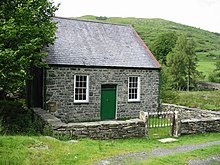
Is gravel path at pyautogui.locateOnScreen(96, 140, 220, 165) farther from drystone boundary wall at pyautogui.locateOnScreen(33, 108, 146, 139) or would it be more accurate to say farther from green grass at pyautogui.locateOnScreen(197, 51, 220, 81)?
green grass at pyautogui.locateOnScreen(197, 51, 220, 81)

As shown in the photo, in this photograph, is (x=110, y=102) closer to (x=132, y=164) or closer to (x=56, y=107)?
(x=56, y=107)

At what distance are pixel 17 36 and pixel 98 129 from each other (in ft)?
17.0

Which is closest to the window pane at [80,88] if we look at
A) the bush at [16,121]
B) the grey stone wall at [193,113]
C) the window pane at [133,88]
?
the bush at [16,121]

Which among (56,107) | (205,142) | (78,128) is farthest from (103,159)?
(56,107)

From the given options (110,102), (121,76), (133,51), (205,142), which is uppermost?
(133,51)

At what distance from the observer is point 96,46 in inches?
778

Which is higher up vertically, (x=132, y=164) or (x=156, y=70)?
(x=156, y=70)

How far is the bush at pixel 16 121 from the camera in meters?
12.3

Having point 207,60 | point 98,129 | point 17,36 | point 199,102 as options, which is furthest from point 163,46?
point 17,36

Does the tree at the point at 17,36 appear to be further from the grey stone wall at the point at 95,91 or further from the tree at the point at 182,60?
the tree at the point at 182,60

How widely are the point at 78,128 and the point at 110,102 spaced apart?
7544 mm

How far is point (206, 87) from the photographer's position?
201 feet

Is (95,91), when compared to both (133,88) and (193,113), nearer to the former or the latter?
(133,88)

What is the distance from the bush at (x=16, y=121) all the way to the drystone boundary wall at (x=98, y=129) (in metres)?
0.68
